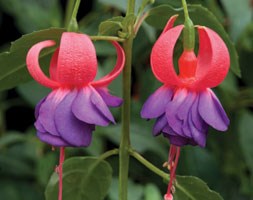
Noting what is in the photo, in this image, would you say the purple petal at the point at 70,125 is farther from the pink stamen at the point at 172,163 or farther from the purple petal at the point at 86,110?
the pink stamen at the point at 172,163

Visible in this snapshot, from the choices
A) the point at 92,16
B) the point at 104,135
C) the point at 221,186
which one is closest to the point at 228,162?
the point at 221,186

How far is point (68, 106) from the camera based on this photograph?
0.85m

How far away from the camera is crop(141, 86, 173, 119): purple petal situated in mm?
869

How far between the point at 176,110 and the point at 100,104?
0.09 m

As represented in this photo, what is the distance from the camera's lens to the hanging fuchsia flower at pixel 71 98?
0.83 m

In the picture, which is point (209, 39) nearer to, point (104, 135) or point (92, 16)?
point (104, 135)

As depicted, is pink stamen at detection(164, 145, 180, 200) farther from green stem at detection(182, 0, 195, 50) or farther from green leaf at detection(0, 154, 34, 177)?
green leaf at detection(0, 154, 34, 177)

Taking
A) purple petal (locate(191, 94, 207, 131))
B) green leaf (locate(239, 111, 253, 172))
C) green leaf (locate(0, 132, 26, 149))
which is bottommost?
green leaf (locate(0, 132, 26, 149))

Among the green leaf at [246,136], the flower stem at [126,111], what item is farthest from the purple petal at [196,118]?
the green leaf at [246,136]

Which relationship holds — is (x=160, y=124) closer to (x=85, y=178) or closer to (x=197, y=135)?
(x=197, y=135)

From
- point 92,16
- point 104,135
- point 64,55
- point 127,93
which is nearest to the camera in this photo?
point 64,55

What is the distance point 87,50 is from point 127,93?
0.43 feet

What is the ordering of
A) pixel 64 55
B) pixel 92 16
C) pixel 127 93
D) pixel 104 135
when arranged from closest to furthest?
pixel 64 55 < pixel 127 93 < pixel 104 135 < pixel 92 16

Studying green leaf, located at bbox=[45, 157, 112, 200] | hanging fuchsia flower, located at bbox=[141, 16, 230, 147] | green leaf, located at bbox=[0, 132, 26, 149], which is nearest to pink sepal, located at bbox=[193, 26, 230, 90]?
hanging fuchsia flower, located at bbox=[141, 16, 230, 147]
